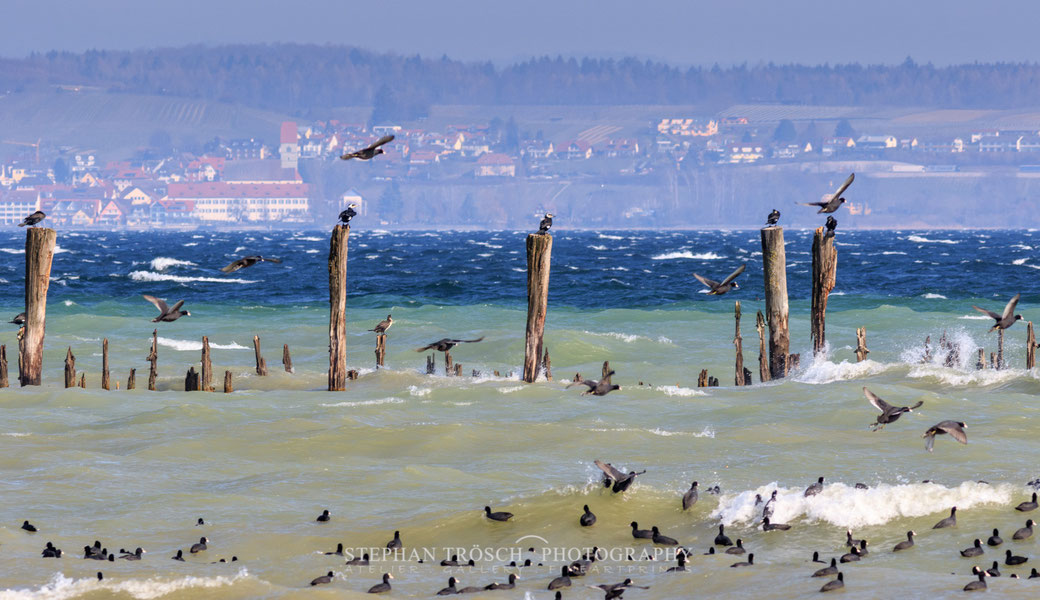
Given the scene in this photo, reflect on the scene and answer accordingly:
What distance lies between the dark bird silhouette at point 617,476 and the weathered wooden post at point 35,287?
12.2 m

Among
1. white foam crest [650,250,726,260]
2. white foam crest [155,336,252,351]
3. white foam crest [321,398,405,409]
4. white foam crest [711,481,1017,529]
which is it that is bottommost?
white foam crest [650,250,726,260]

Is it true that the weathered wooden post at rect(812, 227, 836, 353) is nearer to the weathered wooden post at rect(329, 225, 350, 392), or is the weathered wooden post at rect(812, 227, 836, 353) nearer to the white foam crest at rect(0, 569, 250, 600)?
the weathered wooden post at rect(329, 225, 350, 392)

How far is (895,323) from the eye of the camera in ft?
156

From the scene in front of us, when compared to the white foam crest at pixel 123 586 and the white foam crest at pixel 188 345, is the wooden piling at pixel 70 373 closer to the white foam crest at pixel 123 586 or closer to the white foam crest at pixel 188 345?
the white foam crest at pixel 188 345

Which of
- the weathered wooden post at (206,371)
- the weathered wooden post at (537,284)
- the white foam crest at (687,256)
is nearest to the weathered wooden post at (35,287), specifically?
the weathered wooden post at (206,371)

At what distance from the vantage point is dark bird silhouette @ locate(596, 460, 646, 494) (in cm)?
1437

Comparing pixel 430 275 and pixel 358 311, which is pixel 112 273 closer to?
pixel 430 275

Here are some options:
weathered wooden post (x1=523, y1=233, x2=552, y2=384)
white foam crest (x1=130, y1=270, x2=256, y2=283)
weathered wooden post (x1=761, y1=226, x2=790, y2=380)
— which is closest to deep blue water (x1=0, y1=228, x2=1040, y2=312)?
white foam crest (x1=130, y1=270, x2=256, y2=283)

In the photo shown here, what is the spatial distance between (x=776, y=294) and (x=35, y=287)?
498 inches

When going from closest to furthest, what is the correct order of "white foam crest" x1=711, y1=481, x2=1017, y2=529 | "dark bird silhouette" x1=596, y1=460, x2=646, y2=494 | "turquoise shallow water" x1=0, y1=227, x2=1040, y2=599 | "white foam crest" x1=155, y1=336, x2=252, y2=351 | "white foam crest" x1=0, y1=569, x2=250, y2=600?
"white foam crest" x1=0, y1=569, x2=250, y2=600 < "turquoise shallow water" x1=0, y1=227, x2=1040, y2=599 < "white foam crest" x1=711, y1=481, x2=1017, y2=529 < "dark bird silhouette" x1=596, y1=460, x2=646, y2=494 < "white foam crest" x1=155, y1=336, x2=252, y2=351

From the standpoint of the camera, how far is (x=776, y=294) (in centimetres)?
2370

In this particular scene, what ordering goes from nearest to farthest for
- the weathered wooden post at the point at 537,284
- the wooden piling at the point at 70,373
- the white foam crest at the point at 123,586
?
the white foam crest at the point at 123,586
the weathered wooden post at the point at 537,284
the wooden piling at the point at 70,373

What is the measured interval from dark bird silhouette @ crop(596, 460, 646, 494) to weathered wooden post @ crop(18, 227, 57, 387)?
40.1ft

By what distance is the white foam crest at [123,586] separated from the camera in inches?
468
